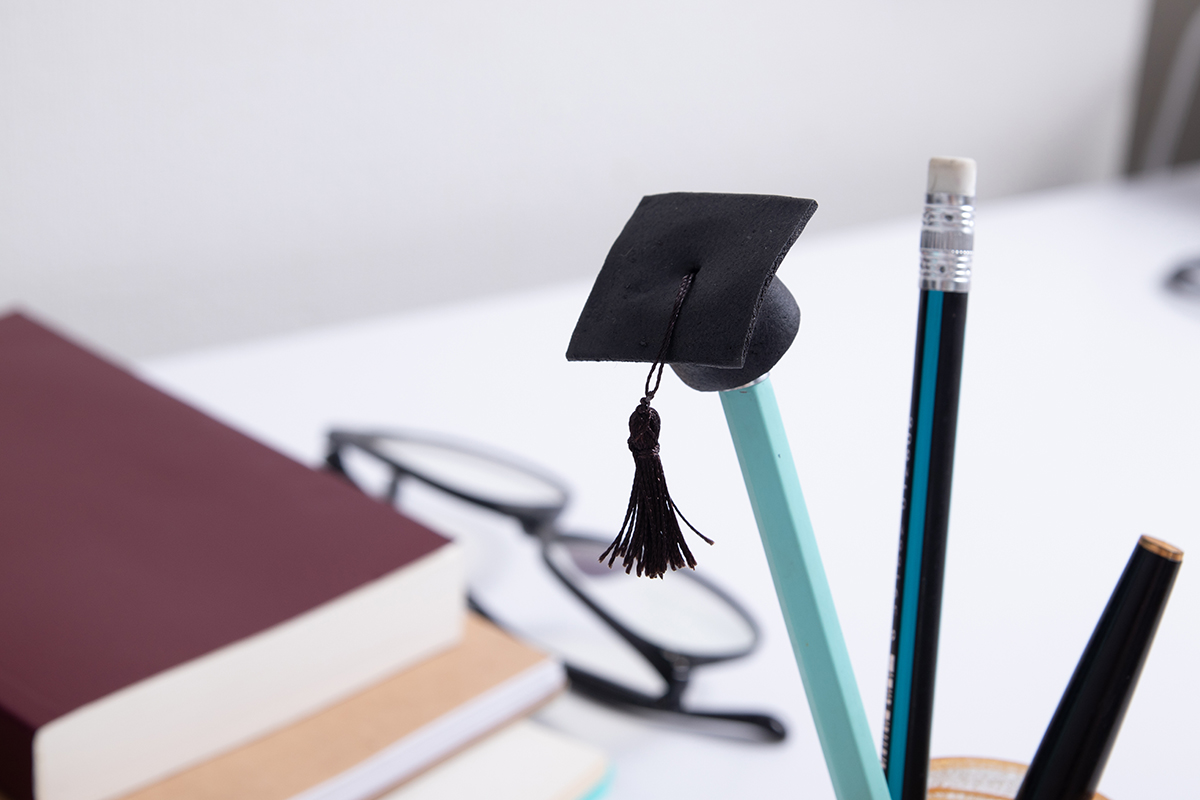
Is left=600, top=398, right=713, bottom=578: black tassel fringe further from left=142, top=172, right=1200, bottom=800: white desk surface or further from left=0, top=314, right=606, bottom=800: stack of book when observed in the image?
left=0, top=314, right=606, bottom=800: stack of book

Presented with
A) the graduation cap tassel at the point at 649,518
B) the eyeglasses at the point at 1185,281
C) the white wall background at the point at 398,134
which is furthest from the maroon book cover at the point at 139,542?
the eyeglasses at the point at 1185,281

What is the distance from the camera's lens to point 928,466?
0.15 metres

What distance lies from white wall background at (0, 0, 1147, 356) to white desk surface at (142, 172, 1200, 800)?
0.11 m

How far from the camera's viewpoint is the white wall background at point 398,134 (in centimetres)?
63

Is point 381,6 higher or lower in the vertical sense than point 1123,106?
lower

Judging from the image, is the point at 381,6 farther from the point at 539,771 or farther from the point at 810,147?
the point at 539,771

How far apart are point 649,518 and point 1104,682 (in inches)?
2.7

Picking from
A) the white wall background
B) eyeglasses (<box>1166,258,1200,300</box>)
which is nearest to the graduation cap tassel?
the white wall background

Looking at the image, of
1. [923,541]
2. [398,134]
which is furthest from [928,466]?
[398,134]

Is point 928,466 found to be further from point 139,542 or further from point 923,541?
point 139,542

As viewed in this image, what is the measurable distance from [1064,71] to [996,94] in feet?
0.36

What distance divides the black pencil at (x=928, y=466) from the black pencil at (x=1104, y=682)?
0.06 ft

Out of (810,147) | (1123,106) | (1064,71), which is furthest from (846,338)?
(1123,106)

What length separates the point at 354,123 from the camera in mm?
723
